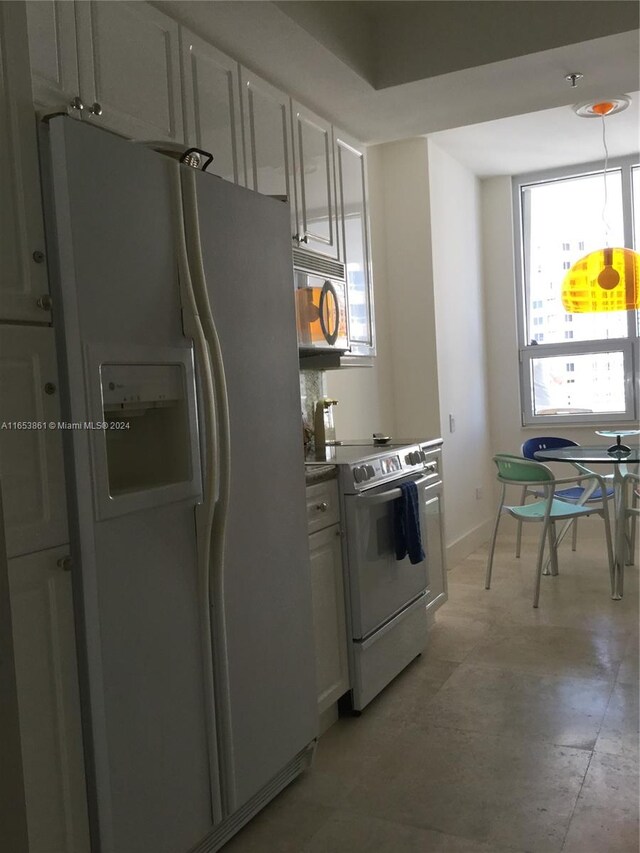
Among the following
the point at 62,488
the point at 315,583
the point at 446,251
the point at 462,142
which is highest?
the point at 462,142

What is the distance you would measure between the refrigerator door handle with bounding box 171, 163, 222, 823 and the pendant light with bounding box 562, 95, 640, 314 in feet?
9.91

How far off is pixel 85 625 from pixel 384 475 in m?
1.61

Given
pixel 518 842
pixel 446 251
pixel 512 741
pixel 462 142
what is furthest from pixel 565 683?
pixel 462 142

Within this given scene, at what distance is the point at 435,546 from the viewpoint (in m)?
3.69

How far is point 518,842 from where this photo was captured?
81.1 inches

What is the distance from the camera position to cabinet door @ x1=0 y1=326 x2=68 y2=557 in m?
1.52

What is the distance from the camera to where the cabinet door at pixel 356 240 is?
11.6ft

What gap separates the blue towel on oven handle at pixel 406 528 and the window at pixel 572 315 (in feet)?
10.4

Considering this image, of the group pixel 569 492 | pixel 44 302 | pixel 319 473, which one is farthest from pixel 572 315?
pixel 44 302

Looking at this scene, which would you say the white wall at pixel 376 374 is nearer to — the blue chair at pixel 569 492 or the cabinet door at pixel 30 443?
the blue chair at pixel 569 492

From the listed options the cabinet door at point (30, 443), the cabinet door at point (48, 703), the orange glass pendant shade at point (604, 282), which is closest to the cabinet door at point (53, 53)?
the cabinet door at point (30, 443)

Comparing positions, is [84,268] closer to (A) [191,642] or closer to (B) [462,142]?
(A) [191,642]

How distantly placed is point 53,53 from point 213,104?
771 millimetres

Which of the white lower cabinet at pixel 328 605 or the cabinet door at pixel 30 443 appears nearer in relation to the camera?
the cabinet door at pixel 30 443
